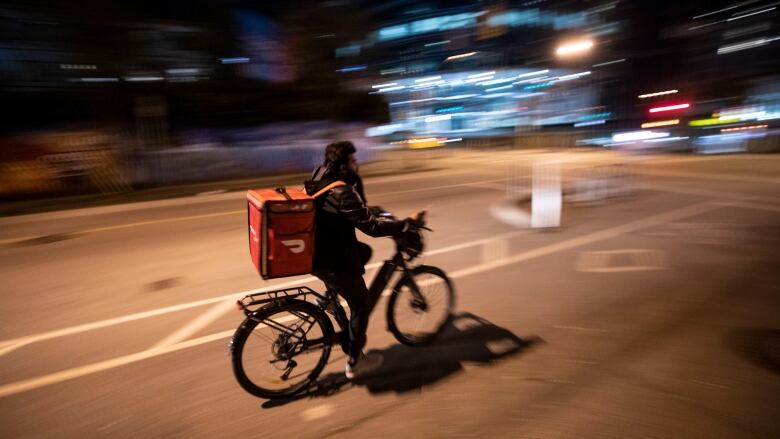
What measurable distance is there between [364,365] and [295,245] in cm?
133

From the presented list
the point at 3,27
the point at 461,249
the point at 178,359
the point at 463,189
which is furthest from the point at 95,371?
the point at 3,27

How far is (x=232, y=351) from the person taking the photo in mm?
3201

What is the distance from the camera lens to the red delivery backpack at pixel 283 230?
9.77 ft

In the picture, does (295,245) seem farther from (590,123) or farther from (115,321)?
(590,123)

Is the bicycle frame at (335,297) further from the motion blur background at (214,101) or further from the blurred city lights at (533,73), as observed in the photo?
the blurred city lights at (533,73)

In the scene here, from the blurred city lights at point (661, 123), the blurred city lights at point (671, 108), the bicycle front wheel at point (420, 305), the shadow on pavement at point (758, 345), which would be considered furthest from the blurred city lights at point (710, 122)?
the bicycle front wheel at point (420, 305)

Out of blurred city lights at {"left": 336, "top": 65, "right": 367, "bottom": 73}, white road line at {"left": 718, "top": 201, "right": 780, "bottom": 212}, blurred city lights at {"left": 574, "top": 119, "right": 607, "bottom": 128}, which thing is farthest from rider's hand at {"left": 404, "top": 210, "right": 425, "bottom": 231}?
blurred city lights at {"left": 574, "top": 119, "right": 607, "bottom": 128}

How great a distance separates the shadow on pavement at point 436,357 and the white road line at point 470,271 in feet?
4.43

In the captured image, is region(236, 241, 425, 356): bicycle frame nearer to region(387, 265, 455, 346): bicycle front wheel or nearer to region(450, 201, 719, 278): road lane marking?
region(387, 265, 455, 346): bicycle front wheel

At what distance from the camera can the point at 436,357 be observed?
3982mm

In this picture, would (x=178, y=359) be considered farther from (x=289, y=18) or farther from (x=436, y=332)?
(x=289, y=18)

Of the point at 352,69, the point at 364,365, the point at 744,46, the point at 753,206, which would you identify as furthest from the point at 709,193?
the point at 744,46

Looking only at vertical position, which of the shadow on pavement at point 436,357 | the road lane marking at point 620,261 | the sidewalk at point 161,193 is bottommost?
the shadow on pavement at point 436,357

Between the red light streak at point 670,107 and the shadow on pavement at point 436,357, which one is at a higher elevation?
the red light streak at point 670,107
